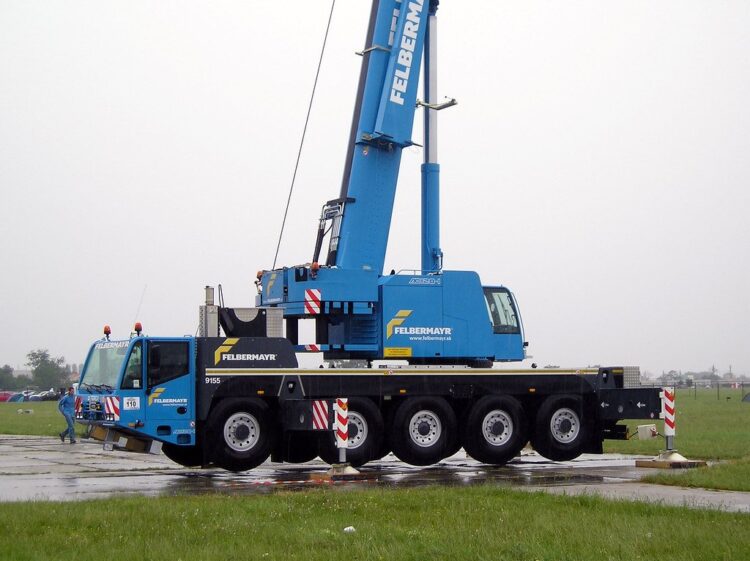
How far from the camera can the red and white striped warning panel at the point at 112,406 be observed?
1761cm

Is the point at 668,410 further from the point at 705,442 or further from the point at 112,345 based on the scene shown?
the point at 112,345

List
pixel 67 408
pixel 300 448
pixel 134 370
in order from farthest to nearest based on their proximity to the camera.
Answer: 1. pixel 67 408
2. pixel 300 448
3. pixel 134 370

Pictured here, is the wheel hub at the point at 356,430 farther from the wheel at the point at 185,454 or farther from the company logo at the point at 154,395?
the company logo at the point at 154,395

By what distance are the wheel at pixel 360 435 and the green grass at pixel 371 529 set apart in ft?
16.7

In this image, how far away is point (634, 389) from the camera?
69.8 ft

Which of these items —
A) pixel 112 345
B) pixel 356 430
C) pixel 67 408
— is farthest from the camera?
pixel 67 408

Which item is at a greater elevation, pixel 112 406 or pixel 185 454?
pixel 112 406

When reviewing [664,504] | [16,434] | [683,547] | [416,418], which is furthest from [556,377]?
[16,434]

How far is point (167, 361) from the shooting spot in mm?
18062

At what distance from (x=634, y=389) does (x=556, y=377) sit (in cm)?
160

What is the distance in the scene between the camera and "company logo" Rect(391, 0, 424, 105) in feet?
67.8

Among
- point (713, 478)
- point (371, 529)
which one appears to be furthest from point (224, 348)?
point (713, 478)

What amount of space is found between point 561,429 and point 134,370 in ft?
26.2

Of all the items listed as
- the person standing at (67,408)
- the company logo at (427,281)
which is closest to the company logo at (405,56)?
the company logo at (427,281)
